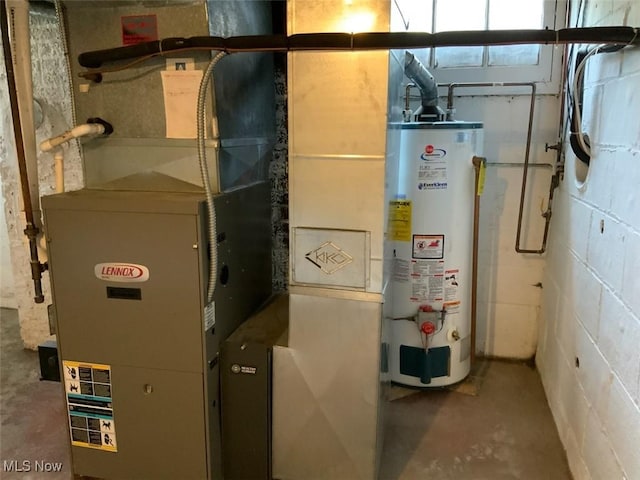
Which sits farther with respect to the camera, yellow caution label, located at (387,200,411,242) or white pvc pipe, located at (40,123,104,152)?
yellow caution label, located at (387,200,411,242)

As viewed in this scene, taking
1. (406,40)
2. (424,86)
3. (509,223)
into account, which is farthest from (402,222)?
(406,40)

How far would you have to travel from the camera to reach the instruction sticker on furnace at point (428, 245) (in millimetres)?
2473

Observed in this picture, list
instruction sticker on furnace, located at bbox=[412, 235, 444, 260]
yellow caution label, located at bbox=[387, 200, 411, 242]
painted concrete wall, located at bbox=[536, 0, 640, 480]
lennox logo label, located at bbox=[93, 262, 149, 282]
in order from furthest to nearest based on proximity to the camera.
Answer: instruction sticker on furnace, located at bbox=[412, 235, 444, 260] < yellow caution label, located at bbox=[387, 200, 411, 242] < lennox logo label, located at bbox=[93, 262, 149, 282] < painted concrete wall, located at bbox=[536, 0, 640, 480]

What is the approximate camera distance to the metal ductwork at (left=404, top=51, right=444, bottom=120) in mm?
2055

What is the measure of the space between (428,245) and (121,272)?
1.40 m

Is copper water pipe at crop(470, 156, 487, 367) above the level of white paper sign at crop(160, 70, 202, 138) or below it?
below

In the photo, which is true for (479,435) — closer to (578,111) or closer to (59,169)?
(578,111)

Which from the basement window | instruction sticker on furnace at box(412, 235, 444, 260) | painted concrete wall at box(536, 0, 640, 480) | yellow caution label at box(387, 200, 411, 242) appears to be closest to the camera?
painted concrete wall at box(536, 0, 640, 480)

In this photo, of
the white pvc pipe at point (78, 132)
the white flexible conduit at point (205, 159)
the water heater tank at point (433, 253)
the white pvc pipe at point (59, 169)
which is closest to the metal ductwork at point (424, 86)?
the water heater tank at point (433, 253)

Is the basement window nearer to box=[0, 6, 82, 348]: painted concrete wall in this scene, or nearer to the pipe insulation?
the pipe insulation

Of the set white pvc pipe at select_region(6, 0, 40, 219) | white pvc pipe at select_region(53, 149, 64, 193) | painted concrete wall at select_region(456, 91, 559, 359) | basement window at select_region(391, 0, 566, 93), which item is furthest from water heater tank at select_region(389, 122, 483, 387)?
white pvc pipe at select_region(6, 0, 40, 219)

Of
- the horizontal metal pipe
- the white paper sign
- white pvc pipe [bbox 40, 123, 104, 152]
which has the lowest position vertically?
the horizontal metal pipe

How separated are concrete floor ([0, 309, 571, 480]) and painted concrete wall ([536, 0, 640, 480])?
0.15 meters

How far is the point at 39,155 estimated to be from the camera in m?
2.78
